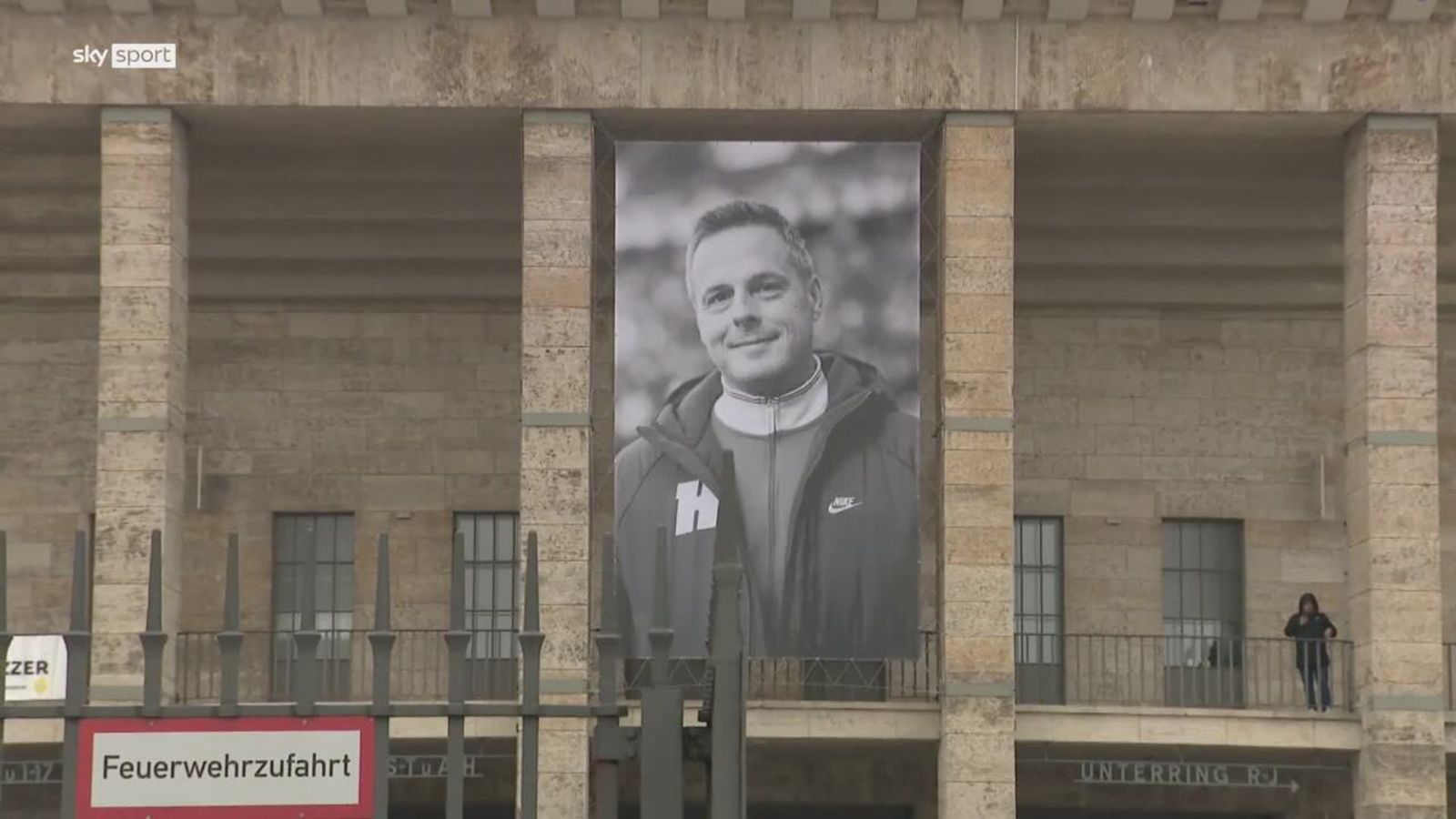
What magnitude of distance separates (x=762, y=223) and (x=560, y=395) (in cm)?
301

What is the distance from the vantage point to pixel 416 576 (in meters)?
32.9

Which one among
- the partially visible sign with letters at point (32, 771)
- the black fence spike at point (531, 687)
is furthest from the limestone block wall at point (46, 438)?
the black fence spike at point (531, 687)

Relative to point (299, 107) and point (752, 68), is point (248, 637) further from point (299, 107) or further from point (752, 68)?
point (752, 68)

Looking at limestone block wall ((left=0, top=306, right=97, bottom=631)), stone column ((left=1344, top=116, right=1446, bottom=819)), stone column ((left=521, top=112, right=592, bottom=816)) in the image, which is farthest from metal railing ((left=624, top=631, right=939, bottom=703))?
limestone block wall ((left=0, top=306, right=97, bottom=631))

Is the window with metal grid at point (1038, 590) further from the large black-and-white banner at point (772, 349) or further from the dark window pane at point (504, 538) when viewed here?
the dark window pane at point (504, 538)

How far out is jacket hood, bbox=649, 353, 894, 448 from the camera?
1137 inches

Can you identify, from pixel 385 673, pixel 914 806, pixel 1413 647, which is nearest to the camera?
pixel 385 673

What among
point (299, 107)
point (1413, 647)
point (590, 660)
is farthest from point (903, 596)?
point (299, 107)

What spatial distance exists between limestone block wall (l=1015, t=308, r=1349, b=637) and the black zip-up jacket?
6.11 ft

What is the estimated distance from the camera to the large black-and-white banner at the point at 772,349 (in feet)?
94.1

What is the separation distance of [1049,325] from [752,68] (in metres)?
6.80

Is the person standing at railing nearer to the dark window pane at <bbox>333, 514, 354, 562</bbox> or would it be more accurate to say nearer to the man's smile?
the man's smile

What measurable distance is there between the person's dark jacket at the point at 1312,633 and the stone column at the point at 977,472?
13.5 ft

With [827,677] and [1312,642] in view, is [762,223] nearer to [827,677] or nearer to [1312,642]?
[827,677]
